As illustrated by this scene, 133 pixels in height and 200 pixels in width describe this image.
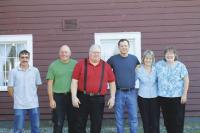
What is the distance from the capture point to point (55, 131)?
6.76 metres

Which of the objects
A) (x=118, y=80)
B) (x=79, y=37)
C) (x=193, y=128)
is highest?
(x=79, y=37)

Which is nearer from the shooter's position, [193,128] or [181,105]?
[181,105]

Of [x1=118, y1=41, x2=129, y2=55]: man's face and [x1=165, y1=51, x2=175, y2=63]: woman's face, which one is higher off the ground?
[x1=118, y1=41, x2=129, y2=55]: man's face

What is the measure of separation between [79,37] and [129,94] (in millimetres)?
2548

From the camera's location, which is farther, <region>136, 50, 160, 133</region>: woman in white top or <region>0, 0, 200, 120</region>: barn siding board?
<region>0, 0, 200, 120</region>: barn siding board

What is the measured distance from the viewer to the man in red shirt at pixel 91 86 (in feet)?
Answer: 21.0

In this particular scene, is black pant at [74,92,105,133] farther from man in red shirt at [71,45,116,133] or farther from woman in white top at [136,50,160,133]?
woman in white top at [136,50,160,133]

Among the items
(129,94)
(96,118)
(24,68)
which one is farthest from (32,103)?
(129,94)

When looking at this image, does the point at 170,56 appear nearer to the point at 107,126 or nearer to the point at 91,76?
the point at 91,76

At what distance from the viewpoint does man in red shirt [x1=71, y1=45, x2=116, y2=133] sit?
21.0 ft

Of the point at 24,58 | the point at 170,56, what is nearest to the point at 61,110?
the point at 24,58

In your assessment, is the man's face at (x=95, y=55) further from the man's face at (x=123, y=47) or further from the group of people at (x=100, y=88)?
the man's face at (x=123, y=47)

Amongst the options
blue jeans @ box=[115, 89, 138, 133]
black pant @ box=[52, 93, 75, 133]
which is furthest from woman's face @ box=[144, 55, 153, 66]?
black pant @ box=[52, 93, 75, 133]

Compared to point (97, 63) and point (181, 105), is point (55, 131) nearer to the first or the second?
point (97, 63)
